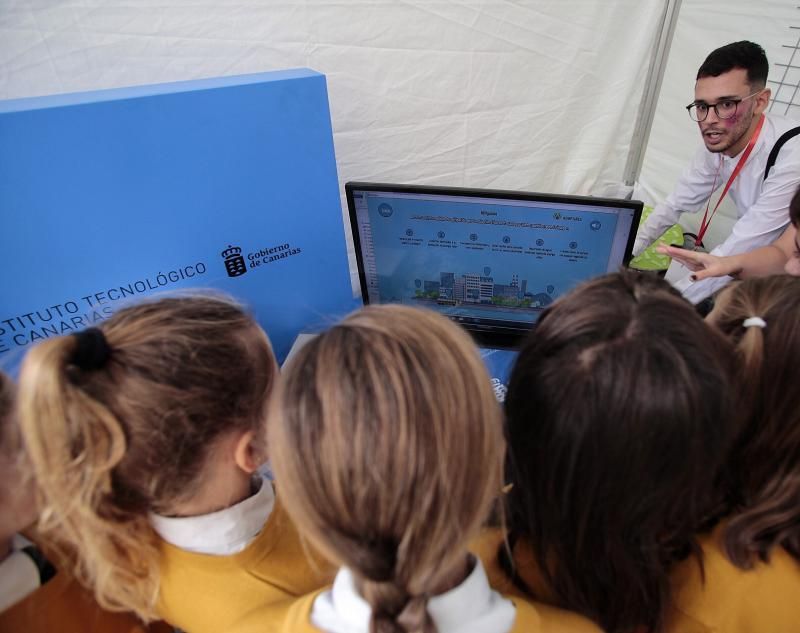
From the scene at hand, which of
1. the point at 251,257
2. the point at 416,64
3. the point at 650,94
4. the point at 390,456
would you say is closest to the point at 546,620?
the point at 390,456

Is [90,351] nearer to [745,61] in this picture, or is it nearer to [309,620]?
[309,620]

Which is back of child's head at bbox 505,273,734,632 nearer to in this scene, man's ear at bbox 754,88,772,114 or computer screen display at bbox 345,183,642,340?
computer screen display at bbox 345,183,642,340

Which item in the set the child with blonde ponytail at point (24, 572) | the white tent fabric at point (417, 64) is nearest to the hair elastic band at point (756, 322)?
the child with blonde ponytail at point (24, 572)

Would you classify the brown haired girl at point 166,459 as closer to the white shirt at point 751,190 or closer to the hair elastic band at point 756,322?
the hair elastic band at point 756,322

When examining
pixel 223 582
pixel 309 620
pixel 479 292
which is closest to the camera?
pixel 309 620

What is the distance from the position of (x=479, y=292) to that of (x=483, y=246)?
0.40ft

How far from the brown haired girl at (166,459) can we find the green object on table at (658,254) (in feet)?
5.47

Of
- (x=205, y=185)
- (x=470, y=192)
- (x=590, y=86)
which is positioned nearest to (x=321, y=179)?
(x=205, y=185)

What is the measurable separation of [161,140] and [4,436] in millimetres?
567

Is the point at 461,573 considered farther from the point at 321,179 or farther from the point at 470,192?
the point at 321,179

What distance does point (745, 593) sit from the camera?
547 millimetres

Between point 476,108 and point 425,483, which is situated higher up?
point 476,108

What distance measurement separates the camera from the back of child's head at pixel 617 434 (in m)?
0.41

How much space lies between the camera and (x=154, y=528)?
55cm
